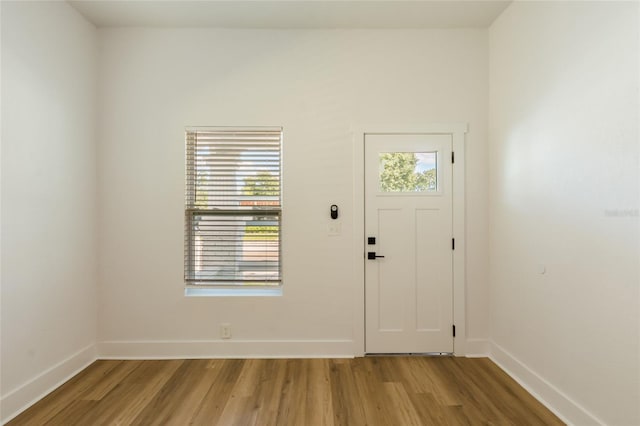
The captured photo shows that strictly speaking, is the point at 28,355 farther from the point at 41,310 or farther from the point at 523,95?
the point at 523,95

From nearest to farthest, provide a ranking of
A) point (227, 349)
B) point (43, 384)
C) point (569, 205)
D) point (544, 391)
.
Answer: point (569, 205)
point (544, 391)
point (43, 384)
point (227, 349)

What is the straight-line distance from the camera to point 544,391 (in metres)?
2.22

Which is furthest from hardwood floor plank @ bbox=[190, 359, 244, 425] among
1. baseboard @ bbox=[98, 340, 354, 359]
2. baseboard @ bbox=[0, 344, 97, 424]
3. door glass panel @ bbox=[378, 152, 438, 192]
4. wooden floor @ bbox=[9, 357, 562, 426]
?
door glass panel @ bbox=[378, 152, 438, 192]

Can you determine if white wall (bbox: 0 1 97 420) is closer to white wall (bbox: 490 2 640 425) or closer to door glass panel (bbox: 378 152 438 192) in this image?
door glass panel (bbox: 378 152 438 192)

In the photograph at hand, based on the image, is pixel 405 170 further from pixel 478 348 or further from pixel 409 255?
pixel 478 348

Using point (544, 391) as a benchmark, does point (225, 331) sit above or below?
above

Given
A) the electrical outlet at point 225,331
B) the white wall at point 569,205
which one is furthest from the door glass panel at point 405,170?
the electrical outlet at point 225,331

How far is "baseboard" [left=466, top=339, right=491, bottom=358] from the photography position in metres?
2.91

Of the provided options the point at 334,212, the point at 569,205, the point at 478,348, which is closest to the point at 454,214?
the point at 569,205

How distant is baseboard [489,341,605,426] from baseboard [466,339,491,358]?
8cm

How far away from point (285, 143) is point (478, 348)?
2.66m

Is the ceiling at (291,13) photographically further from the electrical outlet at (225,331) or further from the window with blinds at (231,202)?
the electrical outlet at (225,331)

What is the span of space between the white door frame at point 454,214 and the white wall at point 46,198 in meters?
2.44

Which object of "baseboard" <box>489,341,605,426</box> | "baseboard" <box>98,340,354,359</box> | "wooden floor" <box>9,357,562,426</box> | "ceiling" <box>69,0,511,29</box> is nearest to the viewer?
"baseboard" <box>489,341,605,426</box>
